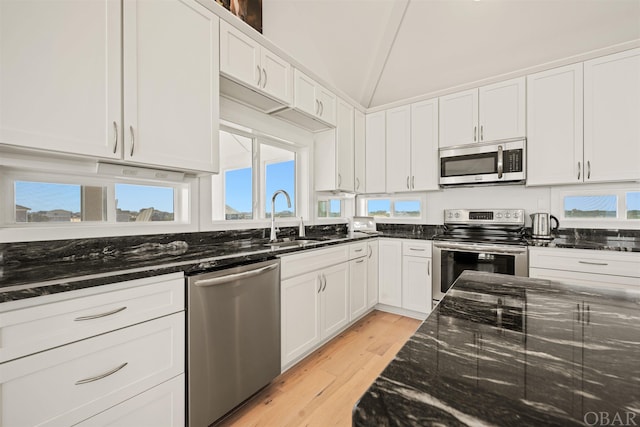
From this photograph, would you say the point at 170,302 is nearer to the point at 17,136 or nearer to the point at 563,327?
the point at 17,136

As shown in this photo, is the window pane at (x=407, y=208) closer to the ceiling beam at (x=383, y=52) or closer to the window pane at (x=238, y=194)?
the ceiling beam at (x=383, y=52)

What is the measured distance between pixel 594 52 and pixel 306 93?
255 cm

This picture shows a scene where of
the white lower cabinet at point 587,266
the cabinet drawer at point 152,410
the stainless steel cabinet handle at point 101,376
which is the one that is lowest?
the cabinet drawer at point 152,410

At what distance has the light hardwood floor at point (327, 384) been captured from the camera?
1624 mm

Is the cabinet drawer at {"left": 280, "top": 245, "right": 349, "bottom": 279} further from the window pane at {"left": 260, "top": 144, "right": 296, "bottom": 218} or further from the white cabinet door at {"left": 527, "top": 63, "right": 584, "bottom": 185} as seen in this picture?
the white cabinet door at {"left": 527, "top": 63, "right": 584, "bottom": 185}

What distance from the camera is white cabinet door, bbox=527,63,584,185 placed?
96.5 inches

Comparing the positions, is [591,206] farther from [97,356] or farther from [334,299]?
[97,356]

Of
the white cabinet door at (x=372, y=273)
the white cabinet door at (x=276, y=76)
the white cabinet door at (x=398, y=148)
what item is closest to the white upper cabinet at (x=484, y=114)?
the white cabinet door at (x=398, y=148)

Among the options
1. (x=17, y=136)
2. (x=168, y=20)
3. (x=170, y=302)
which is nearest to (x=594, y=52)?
(x=168, y=20)

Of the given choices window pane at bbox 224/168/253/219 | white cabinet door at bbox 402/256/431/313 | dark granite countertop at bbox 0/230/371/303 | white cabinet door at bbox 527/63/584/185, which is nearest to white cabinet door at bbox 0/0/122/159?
dark granite countertop at bbox 0/230/371/303

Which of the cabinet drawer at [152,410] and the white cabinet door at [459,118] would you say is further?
the white cabinet door at [459,118]

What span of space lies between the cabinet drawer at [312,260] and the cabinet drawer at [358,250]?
0.08m

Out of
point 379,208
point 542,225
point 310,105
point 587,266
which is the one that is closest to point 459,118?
point 542,225

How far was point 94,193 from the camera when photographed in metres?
1.61
